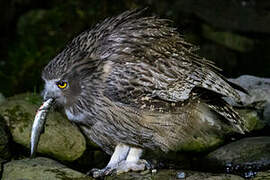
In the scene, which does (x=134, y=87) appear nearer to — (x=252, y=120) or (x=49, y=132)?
(x=49, y=132)

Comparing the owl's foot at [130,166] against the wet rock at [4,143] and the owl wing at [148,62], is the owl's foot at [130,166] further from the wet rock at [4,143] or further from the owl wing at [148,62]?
the wet rock at [4,143]

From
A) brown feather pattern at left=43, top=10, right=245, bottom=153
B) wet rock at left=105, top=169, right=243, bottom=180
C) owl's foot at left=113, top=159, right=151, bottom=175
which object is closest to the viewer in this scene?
wet rock at left=105, top=169, right=243, bottom=180

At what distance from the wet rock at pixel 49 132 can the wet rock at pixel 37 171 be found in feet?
1.79

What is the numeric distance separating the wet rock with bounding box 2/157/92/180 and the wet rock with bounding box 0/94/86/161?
0.54 metres

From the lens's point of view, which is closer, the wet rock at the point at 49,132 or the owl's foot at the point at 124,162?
the owl's foot at the point at 124,162

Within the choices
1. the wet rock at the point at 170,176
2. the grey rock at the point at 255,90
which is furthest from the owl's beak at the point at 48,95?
the grey rock at the point at 255,90

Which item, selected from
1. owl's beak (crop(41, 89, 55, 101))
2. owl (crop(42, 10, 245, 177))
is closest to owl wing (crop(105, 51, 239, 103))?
owl (crop(42, 10, 245, 177))

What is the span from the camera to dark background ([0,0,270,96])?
767 cm

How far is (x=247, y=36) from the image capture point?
8.10 meters

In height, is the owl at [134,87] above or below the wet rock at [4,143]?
above

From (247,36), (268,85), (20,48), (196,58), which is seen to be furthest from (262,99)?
(20,48)

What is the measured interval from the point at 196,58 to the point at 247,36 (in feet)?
14.1

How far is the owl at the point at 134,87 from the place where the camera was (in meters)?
3.78

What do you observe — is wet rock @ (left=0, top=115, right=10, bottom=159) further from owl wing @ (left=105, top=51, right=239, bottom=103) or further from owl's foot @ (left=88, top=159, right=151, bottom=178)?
owl wing @ (left=105, top=51, right=239, bottom=103)
